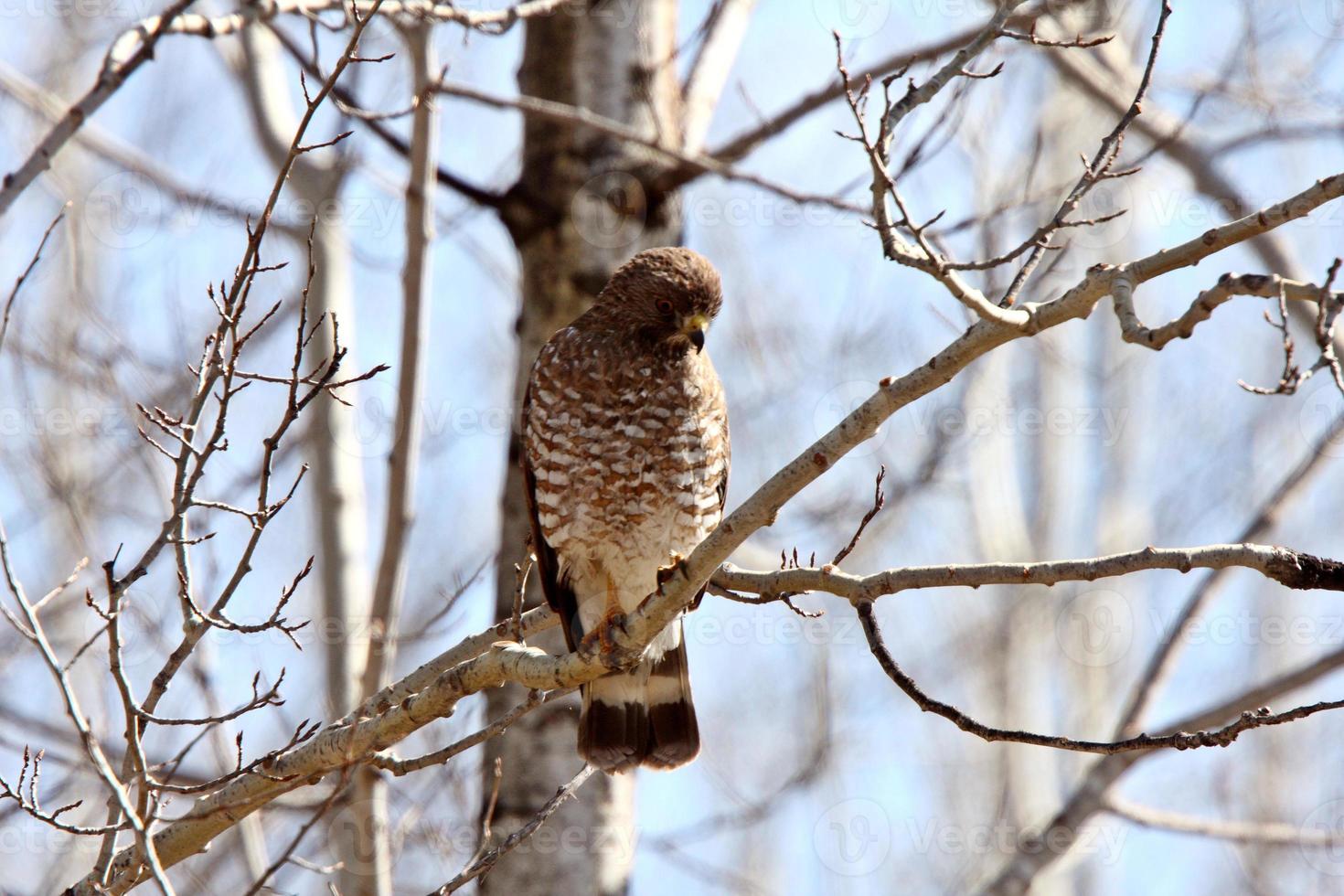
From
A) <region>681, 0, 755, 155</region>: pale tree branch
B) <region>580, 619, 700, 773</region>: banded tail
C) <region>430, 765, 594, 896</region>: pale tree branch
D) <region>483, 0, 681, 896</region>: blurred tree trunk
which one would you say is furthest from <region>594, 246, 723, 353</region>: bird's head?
<region>430, 765, 594, 896</region>: pale tree branch

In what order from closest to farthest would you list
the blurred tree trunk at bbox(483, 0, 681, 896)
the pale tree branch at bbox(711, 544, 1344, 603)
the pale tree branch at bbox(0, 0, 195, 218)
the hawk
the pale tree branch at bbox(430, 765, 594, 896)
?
the pale tree branch at bbox(711, 544, 1344, 603) → the pale tree branch at bbox(430, 765, 594, 896) → the pale tree branch at bbox(0, 0, 195, 218) → the hawk → the blurred tree trunk at bbox(483, 0, 681, 896)

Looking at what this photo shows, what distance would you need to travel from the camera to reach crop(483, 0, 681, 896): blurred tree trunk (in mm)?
4898

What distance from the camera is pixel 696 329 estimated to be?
14.5ft

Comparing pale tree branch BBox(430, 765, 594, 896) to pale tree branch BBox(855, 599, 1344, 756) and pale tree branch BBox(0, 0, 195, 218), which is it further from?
pale tree branch BBox(0, 0, 195, 218)

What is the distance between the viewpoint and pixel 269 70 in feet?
19.4

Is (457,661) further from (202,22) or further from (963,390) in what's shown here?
(963,390)

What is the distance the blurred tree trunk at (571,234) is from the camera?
4.90 m

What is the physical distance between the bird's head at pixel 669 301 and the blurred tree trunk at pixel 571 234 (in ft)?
2.89

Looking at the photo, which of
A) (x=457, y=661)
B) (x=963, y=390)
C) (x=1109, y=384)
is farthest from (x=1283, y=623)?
(x=457, y=661)

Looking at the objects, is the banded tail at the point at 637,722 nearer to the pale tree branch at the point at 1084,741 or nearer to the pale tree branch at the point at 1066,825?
the pale tree branch at the point at 1084,741

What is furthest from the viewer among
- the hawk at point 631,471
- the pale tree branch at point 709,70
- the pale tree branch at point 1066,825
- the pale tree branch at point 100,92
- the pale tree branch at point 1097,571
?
the pale tree branch at point 709,70

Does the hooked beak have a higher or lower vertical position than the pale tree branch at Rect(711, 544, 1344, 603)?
higher

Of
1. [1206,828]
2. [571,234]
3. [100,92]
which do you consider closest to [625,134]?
[571,234]

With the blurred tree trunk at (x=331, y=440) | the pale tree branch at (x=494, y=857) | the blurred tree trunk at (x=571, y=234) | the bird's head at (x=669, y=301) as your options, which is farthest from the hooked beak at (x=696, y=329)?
the pale tree branch at (x=494, y=857)
